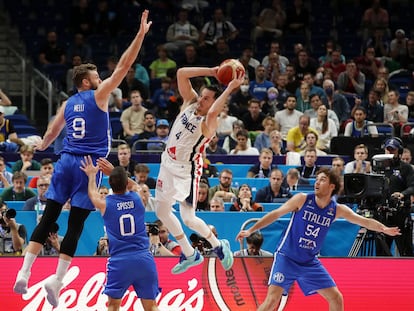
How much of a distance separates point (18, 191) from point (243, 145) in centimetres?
388

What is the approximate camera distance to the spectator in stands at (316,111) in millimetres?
17906

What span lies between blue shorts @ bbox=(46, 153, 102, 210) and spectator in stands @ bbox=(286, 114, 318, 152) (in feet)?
25.0

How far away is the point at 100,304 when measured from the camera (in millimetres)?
12094

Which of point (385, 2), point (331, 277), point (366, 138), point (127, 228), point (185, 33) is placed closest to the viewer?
point (127, 228)

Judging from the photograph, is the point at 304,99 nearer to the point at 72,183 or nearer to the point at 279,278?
the point at 279,278

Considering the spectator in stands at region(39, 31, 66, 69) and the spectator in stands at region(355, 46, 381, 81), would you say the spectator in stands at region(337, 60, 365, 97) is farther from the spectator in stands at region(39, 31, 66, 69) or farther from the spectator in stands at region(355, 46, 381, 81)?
the spectator in stands at region(39, 31, 66, 69)

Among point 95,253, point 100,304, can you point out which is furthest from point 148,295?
point 95,253

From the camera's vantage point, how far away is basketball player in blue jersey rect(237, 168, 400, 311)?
1100cm

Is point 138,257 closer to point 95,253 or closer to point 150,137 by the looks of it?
point 95,253

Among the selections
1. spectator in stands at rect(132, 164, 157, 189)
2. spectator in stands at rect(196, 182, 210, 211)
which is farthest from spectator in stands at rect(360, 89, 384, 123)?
spectator in stands at rect(132, 164, 157, 189)

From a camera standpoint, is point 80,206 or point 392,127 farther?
point 392,127

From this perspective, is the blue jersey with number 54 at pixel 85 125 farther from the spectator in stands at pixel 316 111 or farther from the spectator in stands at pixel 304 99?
the spectator in stands at pixel 304 99

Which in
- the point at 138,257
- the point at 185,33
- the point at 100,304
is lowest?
the point at 100,304

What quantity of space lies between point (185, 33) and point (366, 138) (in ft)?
19.6
